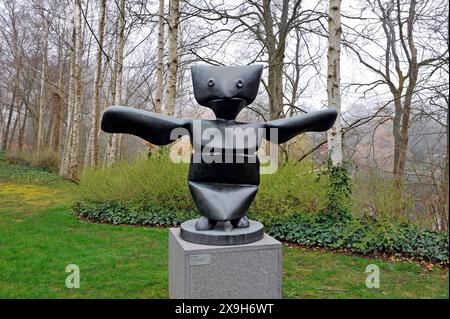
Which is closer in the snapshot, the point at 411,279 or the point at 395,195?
the point at 411,279

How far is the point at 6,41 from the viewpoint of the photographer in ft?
59.1

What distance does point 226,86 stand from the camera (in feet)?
10.4

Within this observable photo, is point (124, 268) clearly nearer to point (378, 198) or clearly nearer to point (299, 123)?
point (299, 123)

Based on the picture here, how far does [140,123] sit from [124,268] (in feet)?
6.97

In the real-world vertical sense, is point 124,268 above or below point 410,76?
below

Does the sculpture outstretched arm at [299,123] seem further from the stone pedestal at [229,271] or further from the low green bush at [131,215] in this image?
the low green bush at [131,215]

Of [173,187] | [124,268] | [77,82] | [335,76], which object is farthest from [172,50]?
[77,82]

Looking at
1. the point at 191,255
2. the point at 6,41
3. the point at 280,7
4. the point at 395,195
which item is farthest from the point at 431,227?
the point at 6,41

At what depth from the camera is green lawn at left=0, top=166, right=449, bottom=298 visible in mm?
3721

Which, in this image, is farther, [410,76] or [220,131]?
[410,76]

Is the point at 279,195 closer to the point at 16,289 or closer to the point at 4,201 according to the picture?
the point at 16,289

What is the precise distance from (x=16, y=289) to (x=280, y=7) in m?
10.9

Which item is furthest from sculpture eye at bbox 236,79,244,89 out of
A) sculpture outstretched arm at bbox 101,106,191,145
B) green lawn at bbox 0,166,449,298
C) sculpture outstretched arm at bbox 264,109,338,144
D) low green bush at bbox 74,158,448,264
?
low green bush at bbox 74,158,448,264

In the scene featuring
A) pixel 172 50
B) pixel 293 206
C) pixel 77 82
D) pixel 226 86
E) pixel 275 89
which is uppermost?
pixel 77 82
